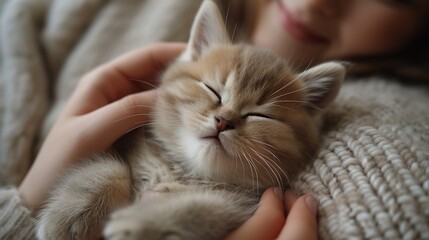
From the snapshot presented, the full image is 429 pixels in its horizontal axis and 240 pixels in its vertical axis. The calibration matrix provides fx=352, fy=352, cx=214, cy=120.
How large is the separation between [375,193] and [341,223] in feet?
0.29

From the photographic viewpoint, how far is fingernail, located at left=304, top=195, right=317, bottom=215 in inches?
28.8

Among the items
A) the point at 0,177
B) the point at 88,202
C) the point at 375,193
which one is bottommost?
the point at 0,177

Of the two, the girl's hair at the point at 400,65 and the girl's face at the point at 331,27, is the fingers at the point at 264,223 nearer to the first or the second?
the girl's face at the point at 331,27

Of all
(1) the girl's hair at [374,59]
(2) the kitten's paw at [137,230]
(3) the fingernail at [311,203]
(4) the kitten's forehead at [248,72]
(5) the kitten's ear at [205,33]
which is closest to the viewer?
(2) the kitten's paw at [137,230]

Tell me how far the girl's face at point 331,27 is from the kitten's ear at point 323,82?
0.29 metres

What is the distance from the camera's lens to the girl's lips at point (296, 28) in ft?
4.39

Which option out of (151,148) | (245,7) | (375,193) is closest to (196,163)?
(151,148)

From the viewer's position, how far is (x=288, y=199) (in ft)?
2.69

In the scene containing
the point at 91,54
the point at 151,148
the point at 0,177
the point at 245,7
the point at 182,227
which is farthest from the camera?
the point at 245,7

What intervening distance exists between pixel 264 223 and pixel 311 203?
11cm

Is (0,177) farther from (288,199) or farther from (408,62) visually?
(408,62)

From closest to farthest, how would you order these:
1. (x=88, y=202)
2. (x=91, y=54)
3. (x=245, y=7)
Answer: (x=88, y=202)
(x=91, y=54)
(x=245, y=7)

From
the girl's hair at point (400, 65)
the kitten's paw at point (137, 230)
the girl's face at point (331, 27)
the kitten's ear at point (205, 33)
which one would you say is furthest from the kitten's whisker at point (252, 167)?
the girl's hair at point (400, 65)

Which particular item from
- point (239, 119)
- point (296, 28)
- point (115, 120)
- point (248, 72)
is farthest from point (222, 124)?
point (296, 28)
